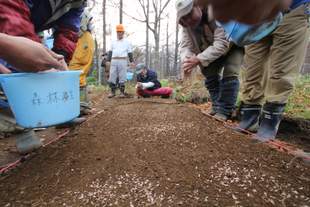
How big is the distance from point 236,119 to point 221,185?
70.2 inches

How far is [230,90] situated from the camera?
2891mm

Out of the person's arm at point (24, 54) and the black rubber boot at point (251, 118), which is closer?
the person's arm at point (24, 54)

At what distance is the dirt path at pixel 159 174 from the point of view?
126cm

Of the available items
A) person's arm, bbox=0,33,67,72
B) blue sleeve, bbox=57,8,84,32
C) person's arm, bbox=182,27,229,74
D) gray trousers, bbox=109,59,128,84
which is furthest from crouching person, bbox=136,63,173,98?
person's arm, bbox=0,33,67,72

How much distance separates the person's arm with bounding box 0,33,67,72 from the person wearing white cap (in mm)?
A: 1366

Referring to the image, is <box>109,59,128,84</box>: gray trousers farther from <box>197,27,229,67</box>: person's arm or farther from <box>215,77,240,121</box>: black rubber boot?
<box>197,27,229,67</box>: person's arm

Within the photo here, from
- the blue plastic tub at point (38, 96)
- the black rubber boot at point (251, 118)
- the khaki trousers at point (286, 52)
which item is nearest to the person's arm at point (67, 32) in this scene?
the blue plastic tub at point (38, 96)

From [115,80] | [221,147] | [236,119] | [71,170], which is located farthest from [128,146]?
[115,80]

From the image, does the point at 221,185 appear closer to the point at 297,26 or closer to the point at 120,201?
the point at 120,201

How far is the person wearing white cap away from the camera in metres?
2.61

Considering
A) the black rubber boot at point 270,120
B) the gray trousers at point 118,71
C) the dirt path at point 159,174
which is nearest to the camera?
the dirt path at point 159,174

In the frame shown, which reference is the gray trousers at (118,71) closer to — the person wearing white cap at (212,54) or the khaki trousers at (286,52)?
the person wearing white cap at (212,54)

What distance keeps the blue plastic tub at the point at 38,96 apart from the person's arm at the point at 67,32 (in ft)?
2.01

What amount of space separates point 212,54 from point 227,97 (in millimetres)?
483
